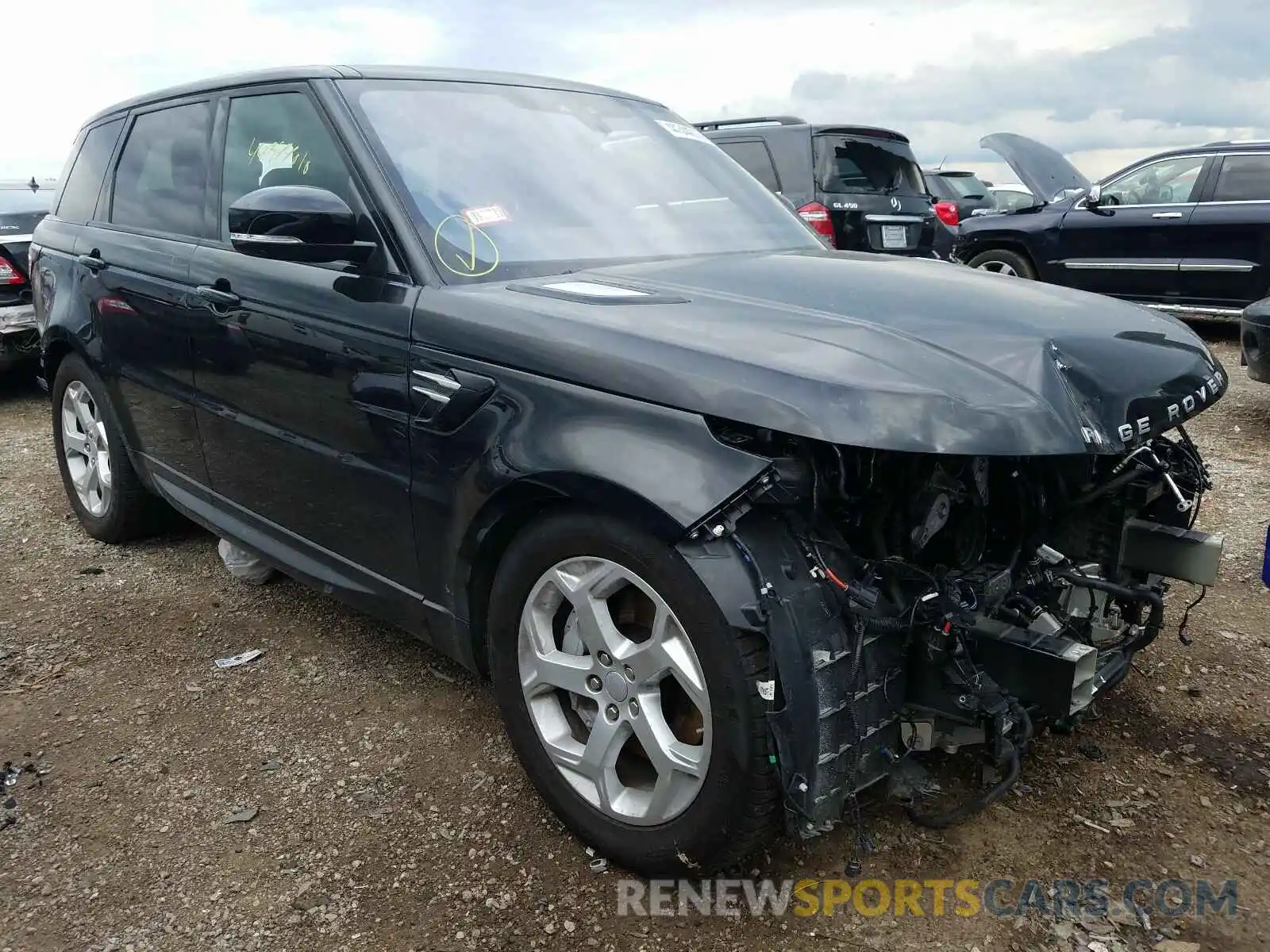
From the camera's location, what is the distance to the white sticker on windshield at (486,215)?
2.69 metres

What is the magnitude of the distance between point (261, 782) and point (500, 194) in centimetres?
176

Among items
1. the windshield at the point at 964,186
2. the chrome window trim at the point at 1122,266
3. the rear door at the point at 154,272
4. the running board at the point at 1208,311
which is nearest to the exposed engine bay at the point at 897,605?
the rear door at the point at 154,272

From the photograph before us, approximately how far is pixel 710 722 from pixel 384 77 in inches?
84.0

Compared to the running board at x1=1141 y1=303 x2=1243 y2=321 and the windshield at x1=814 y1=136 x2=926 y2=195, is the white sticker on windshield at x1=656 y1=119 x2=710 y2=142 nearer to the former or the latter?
the windshield at x1=814 y1=136 x2=926 y2=195

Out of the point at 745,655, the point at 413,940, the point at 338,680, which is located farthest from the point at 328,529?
the point at 745,655

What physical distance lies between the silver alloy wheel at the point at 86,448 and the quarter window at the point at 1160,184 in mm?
8855

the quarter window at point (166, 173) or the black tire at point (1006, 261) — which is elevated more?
the quarter window at point (166, 173)

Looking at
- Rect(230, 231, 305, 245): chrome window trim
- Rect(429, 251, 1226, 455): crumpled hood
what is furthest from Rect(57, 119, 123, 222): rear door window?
Rect(429, 251, 1226, 455): crumpled hood

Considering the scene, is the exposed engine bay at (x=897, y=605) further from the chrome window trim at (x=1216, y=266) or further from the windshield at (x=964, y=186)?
the windshield at (x=964, y=186)

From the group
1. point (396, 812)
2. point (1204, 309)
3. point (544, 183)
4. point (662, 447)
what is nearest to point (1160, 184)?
point (1204, 309)

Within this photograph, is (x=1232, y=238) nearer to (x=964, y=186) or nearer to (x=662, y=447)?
(x=662, y=447)

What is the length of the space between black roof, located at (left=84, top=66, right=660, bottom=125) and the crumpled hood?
0.92 meters

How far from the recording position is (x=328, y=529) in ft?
9.79

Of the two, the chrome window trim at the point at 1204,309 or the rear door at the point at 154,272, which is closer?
the rear door at the point at 154,272
